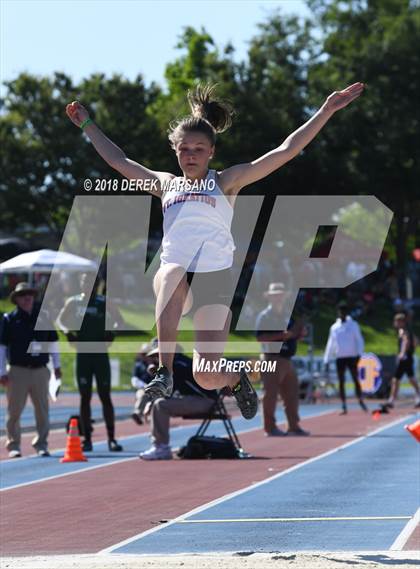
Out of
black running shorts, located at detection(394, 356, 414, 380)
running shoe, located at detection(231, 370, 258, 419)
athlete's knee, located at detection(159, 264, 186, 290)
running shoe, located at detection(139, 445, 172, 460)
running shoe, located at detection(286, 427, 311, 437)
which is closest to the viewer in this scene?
athlete's knee, located at detection(159, 264, 186, 290)

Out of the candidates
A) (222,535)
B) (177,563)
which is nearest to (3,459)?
(222,535)

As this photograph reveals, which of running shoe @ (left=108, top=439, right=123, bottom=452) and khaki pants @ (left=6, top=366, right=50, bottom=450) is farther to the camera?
running shoe @ (left=108, top=439, right=123, bottom=452)

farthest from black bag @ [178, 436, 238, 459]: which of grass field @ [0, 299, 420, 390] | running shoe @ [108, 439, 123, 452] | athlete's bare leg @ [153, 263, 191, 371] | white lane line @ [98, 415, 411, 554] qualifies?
grass field @ [0, 299, 420, 390]

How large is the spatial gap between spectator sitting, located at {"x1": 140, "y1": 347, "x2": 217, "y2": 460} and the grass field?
19.6 metres

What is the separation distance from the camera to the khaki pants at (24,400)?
53.0ft

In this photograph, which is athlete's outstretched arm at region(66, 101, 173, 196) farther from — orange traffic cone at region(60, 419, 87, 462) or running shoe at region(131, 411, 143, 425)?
running shoe at region(131, 411, 143, 425)

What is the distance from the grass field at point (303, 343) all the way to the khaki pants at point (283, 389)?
1707 cm

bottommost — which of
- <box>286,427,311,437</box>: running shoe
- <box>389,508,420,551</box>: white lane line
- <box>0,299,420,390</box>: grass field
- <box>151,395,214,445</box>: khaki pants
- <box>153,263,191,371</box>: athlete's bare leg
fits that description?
<box>389,508,420,551</box>: white lane line

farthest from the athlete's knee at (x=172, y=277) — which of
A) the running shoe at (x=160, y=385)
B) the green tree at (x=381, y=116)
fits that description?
the green tree at (x=381, y=116)

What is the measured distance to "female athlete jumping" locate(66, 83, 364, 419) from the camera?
7.19 m

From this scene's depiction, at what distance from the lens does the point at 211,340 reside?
7.39 m

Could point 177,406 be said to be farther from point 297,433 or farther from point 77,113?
point 77,113

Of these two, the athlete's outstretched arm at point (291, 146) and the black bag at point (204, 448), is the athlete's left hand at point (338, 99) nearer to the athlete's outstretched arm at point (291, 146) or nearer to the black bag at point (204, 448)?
the athlete's outstretched arm at point (291, 146)

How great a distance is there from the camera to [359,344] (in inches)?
938
